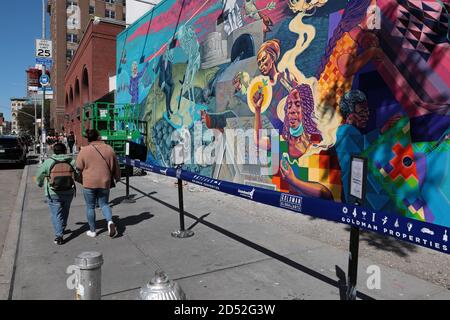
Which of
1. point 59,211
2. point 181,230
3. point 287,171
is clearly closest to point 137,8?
point 287,171

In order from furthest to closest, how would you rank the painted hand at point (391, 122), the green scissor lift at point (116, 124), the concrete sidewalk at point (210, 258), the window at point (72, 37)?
the window at point (72, 37), the green scissor lift at point (116, 124), the painted hand at point (391, 122), the concrete sidewalk at point (210, 258)

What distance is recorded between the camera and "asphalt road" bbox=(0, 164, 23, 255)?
724 centimetres

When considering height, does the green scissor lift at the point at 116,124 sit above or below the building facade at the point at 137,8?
below

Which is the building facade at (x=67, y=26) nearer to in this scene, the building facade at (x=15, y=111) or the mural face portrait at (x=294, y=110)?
the building facade at (x=15, y=111)

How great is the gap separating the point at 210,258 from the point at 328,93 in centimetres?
376

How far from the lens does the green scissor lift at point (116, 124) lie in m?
14.2

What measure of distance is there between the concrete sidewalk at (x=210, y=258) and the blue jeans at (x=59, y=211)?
267 millimetres

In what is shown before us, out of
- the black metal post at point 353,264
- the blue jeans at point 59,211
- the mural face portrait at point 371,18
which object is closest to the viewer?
the black metal post at point 353,264

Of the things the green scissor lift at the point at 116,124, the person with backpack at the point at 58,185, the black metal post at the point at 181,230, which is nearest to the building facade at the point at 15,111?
the green scissor lift at the point at 116,124

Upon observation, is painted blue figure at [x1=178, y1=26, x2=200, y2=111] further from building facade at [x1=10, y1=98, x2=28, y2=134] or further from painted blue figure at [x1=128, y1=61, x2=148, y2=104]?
building facade at [x1=10, y1=98, x2=28, y2=134]

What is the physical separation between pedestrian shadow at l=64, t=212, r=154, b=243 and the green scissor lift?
254 inches

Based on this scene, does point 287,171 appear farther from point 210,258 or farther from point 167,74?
point 167,74

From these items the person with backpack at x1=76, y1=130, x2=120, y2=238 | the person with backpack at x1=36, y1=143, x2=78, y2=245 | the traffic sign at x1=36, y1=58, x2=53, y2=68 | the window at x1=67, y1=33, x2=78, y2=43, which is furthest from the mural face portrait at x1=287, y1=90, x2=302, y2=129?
the window at x1=67, y1=33, x2=78, y2=43

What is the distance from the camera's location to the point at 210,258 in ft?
16.5
